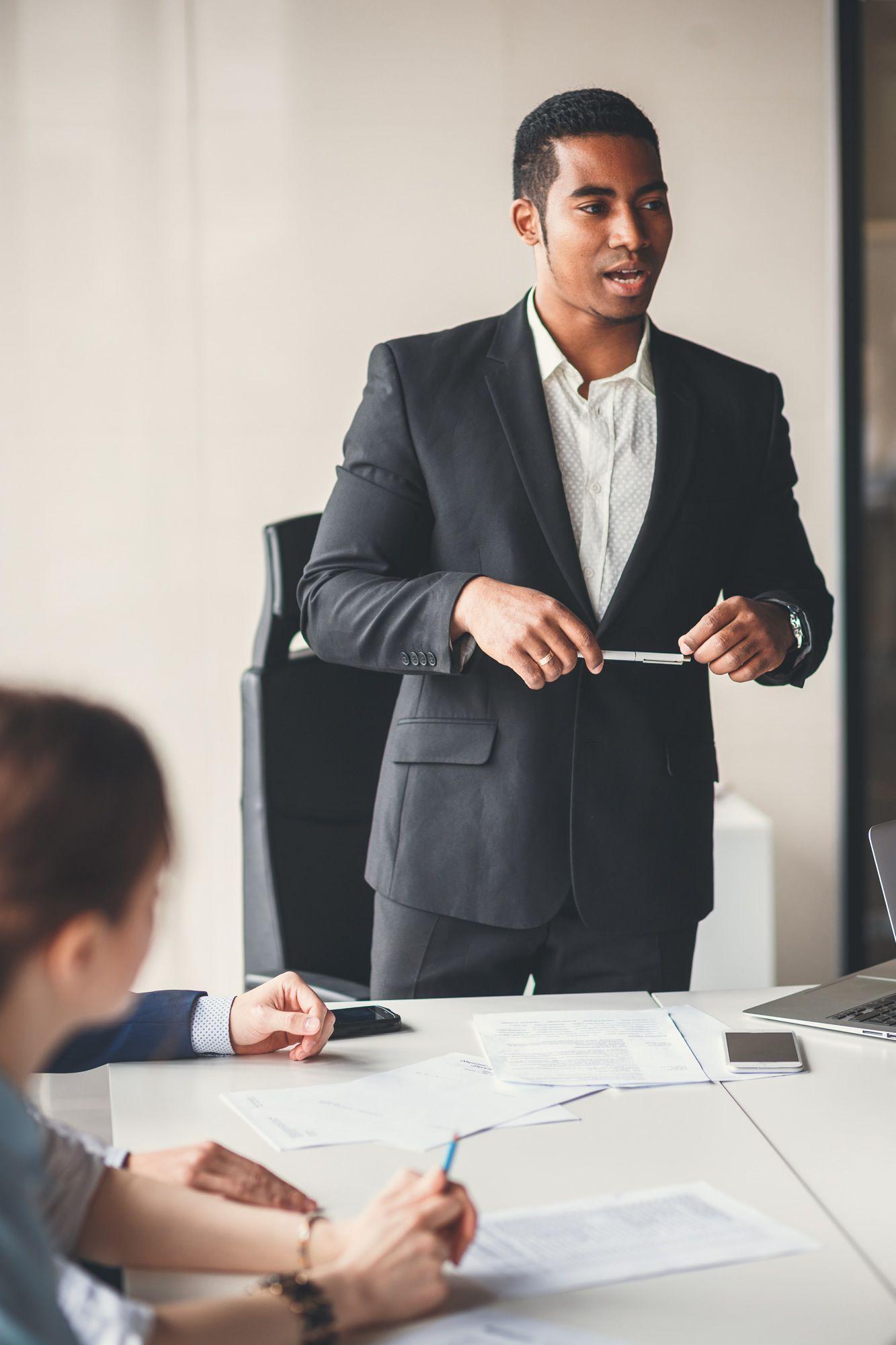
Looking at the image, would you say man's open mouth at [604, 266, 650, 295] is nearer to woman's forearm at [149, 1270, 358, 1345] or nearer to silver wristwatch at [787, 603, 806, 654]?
silver wristwatch at [787, 603, 806, 654]

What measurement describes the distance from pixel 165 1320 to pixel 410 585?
1.05 metres

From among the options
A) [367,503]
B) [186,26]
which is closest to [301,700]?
[367,503]

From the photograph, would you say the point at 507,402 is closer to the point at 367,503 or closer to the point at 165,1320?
the point at 367,503

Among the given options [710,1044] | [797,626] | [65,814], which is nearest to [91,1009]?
[65,814]

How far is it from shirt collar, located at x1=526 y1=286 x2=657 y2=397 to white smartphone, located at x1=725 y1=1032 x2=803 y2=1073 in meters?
0.93

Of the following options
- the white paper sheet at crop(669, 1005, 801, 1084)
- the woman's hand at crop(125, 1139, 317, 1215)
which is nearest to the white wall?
the white paper sheet at crop(669, 1005, 801, 1084)

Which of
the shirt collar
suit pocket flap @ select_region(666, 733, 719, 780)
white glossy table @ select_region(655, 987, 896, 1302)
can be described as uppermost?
the shirt collar

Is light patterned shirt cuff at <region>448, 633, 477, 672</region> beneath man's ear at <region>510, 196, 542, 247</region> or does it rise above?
beneath

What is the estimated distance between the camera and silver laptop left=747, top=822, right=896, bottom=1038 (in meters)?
1.43

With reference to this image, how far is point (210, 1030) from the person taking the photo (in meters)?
1.35

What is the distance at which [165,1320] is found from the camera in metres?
0.76

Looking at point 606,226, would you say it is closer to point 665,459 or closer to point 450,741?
point 665,459

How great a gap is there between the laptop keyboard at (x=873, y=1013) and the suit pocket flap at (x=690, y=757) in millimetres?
395

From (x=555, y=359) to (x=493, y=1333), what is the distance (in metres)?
1.35
